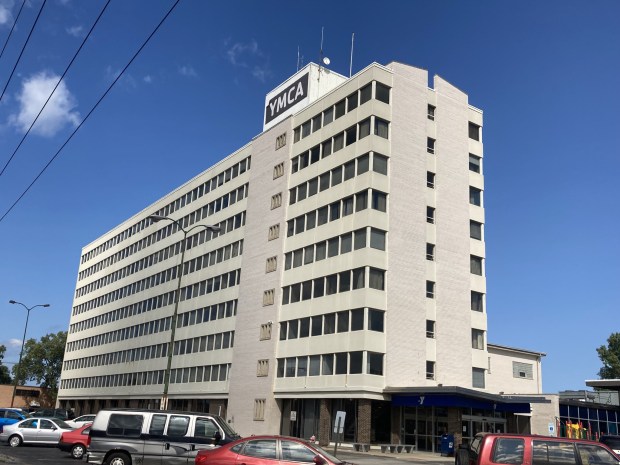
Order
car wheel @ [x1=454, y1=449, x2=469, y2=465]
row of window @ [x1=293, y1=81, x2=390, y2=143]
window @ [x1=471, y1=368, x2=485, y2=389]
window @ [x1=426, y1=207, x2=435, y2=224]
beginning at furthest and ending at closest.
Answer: window @ [x1=426, y1=207, x2=435, y2=224]
window @ [x1=471, y1=368, x2=485, y2=389]
row of window @ [x1=293, y1=81, x2=390, y2=143]
car wheel @ [x1=454, y1=449, x2=469, y2=465]

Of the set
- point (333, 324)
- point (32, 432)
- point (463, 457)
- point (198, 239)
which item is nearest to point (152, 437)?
point (463, 457)

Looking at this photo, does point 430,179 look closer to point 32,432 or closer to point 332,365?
point 332,365

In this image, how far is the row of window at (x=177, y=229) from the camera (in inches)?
2552

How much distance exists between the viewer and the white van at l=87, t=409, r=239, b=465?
62.0ft

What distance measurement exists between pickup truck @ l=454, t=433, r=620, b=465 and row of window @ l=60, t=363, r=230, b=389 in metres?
46.6

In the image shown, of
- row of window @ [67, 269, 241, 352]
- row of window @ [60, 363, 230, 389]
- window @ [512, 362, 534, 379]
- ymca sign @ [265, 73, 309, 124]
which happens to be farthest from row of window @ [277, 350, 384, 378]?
ymca sign @ [265, 73, 309, 124]

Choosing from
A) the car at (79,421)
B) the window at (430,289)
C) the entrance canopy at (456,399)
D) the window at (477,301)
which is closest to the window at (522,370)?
the window at (477,301)

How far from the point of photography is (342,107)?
2041 inches

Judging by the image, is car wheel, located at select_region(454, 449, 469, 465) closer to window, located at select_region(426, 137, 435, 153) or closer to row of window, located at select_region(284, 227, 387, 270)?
row of window, located at select_region(284, 227, 387, 270)

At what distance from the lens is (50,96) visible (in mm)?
21203

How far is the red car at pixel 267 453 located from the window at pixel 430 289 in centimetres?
3412

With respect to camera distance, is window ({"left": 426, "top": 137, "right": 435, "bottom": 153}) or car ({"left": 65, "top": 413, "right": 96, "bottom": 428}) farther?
Answer: window ({"left": 426, "top": 137, "right": 435, "bottom": 153})

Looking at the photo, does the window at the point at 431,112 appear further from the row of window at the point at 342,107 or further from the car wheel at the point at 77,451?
the car wheel at the point at 77,451

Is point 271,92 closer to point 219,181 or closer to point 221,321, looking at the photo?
point 219,181
